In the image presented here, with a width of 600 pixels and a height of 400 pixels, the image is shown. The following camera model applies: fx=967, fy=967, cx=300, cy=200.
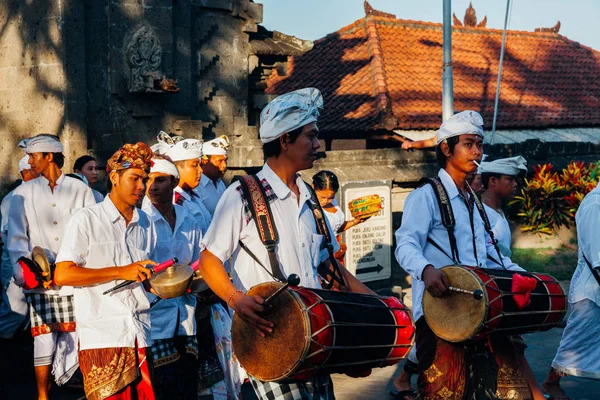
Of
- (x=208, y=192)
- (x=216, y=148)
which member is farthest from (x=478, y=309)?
(x=216, y=148)

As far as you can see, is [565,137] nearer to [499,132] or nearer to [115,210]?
[499,132]

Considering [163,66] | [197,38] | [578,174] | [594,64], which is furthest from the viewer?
[594,64]

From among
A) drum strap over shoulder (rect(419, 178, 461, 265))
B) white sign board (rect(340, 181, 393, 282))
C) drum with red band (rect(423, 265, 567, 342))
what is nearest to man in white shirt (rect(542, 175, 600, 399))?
drum with red band (rect(423, 265, 567, 342))

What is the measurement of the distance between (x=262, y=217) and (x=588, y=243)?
307 cm

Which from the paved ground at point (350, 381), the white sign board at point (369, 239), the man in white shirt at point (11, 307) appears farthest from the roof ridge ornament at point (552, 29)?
the man in white shirt at point (11, 307)

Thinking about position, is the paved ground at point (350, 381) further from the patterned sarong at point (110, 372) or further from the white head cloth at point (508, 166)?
the patterned sarong at point (110, 372)

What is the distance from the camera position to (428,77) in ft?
85.4

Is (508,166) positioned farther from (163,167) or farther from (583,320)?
(163,167)

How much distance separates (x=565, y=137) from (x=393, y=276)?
13.2 m

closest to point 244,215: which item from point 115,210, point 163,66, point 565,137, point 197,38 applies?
point 115,210

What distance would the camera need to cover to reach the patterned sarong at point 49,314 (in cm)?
784

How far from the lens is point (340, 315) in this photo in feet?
14.1

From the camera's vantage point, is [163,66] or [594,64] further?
[594,64]

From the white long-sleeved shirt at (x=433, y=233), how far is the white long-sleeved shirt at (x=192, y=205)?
1945mm
